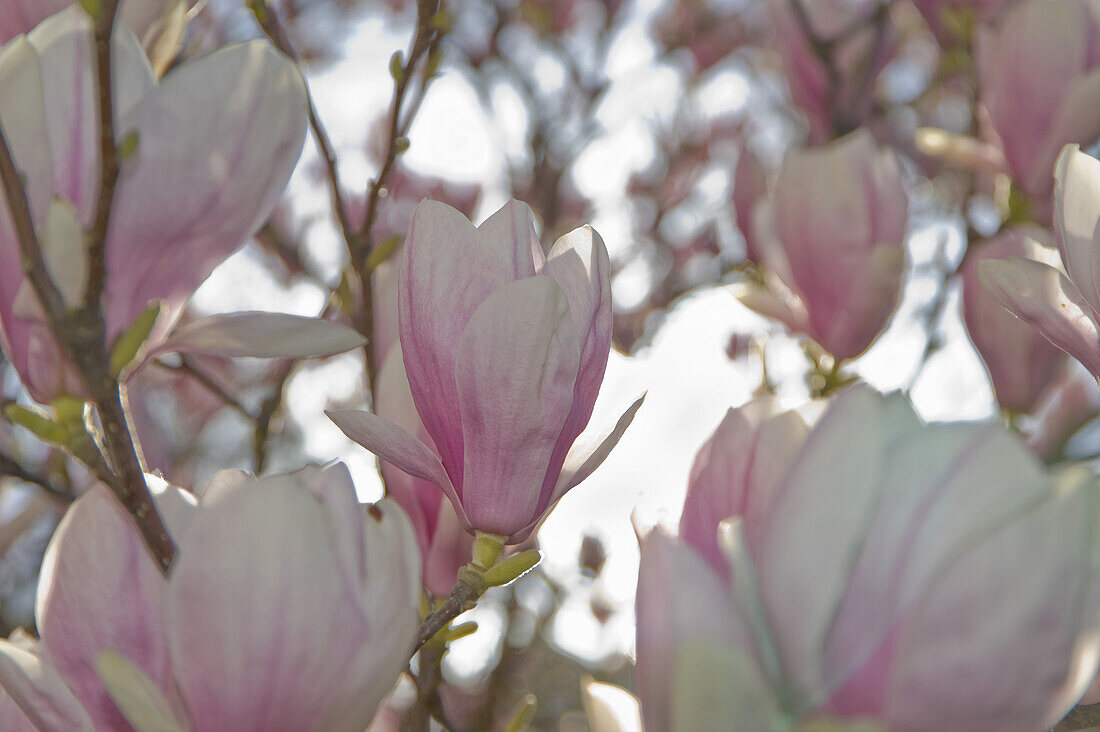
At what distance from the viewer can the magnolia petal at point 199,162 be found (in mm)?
532

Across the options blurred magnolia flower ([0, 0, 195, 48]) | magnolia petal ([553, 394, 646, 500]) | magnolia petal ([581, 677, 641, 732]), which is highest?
blurred magnolia flower ([0, 0, 195, 48])

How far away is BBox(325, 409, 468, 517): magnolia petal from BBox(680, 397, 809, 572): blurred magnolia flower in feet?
0.47

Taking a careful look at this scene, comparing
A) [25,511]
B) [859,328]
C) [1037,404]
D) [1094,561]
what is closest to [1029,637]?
[1094,561]

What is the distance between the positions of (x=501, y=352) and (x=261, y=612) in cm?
16

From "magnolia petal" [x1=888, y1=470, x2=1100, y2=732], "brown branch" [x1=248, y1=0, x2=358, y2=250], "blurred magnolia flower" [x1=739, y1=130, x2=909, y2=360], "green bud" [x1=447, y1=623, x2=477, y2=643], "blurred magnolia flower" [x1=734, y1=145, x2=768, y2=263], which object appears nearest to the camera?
"magnolia petal" [x1=888, y1=470, x2=1100, y2=732]

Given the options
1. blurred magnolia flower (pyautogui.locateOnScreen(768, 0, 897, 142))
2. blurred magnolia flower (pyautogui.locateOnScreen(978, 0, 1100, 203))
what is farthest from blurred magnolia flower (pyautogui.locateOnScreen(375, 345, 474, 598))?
blurred magnolia flower (pyautogui.locateOnScreen(768, 0, 897, 142))

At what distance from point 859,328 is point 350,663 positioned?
67 centimetres

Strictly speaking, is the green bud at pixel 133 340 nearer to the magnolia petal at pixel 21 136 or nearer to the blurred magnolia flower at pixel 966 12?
the magnolia petal at pixel 21 136

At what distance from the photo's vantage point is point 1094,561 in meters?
0.36

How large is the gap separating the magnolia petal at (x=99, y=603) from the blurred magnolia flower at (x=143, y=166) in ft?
0.40

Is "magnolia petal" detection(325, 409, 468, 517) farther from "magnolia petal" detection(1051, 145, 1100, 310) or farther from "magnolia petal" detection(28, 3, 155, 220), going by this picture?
"magnolia petal" detection(1051, 145, 1100, 310)

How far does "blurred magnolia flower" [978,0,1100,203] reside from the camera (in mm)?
947

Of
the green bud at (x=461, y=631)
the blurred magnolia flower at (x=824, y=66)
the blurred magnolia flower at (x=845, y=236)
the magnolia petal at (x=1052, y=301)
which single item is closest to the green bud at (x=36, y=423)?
the green bud at (x=461, y=631)

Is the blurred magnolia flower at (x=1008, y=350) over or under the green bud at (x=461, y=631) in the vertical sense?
under
